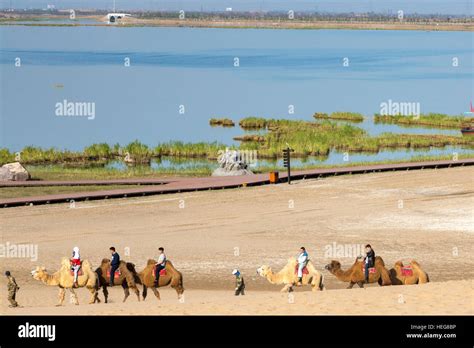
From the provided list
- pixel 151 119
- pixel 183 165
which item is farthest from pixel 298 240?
pixel 151 119

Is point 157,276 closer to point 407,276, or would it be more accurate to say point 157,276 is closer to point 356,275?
point 356,275

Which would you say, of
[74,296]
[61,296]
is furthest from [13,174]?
[74,296]

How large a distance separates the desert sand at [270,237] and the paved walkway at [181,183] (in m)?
1.05

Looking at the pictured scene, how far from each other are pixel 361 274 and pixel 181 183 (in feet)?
89.5

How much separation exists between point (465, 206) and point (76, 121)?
63.5m

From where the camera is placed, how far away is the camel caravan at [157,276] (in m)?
35.5

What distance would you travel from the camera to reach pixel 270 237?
47656 millimetres

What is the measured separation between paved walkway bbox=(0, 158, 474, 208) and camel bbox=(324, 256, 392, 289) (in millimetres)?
22583

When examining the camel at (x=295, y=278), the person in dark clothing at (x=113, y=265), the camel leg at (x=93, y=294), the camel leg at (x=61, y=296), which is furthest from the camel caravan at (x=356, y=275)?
the camel leg at (x=61, y=296)

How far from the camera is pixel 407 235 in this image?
4769 centimetres
